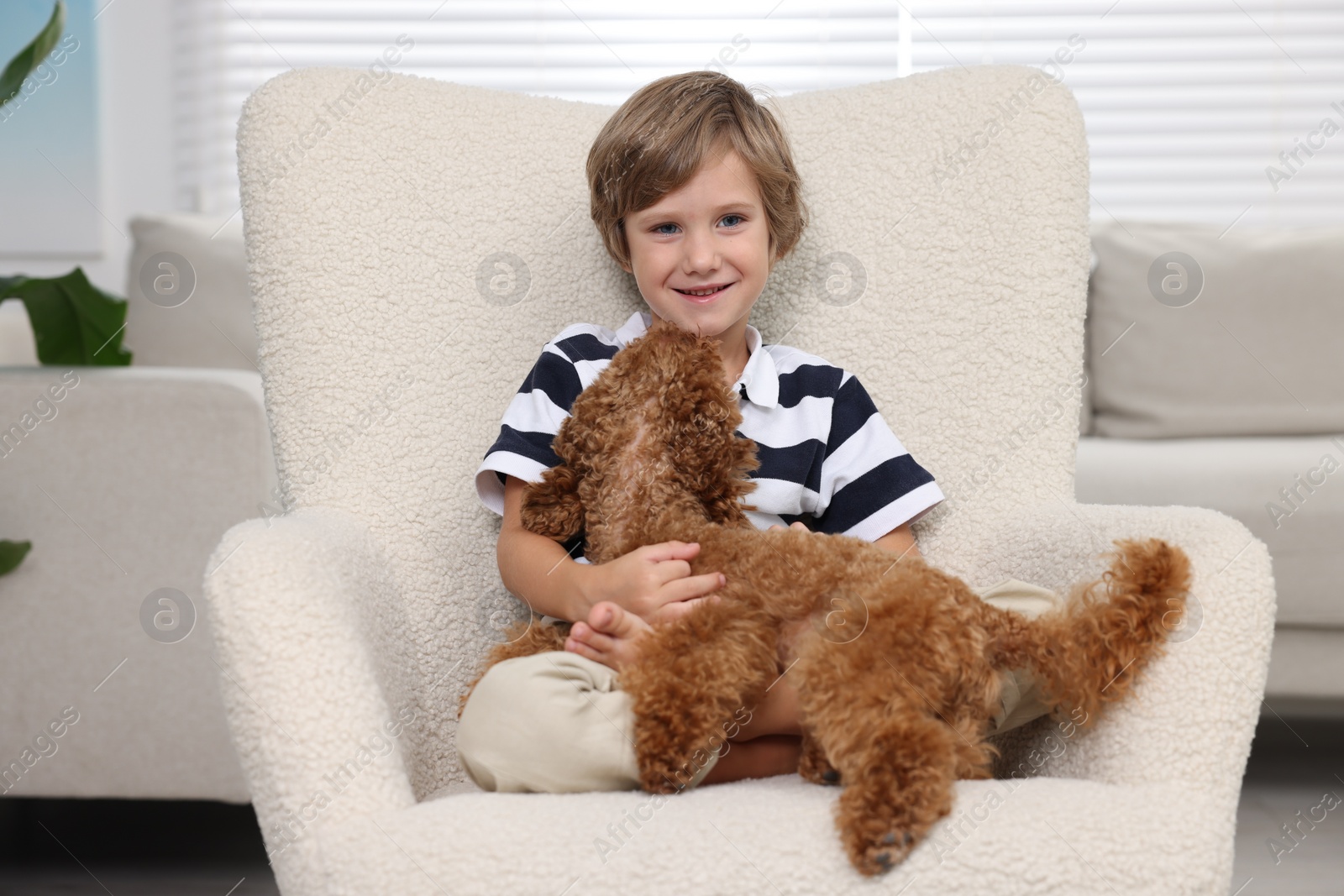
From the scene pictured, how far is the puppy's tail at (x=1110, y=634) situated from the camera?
744 mm

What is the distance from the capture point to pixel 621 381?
0.84 metres

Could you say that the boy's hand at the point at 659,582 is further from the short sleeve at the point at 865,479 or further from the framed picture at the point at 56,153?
the framed picture at the point at 56,153

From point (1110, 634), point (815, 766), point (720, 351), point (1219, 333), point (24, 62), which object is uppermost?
point (24, 62)

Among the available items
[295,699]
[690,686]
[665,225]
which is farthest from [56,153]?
[690,686]

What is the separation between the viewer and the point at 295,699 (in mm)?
704

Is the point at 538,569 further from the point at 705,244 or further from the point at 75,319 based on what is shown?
the point at 75,319

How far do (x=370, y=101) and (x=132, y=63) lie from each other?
1.77 meters

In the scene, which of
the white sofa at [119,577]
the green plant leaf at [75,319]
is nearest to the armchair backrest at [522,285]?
the white sofa at [119,577]

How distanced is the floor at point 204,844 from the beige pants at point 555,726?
0.76m

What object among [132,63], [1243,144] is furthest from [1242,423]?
[132,63]

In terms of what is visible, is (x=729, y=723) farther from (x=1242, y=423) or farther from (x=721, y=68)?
(x=721, y=68)

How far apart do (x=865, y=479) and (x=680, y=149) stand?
1.19ft

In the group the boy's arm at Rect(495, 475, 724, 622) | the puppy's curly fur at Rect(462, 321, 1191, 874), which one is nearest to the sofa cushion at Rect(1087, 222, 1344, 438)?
the puppy's curly fur at Rect(462, 321, 1191, 874)

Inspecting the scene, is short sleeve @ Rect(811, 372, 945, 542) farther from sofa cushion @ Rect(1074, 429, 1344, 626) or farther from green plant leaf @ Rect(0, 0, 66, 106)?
green plant leaf @ Rect(0, 0, 66, 106)
